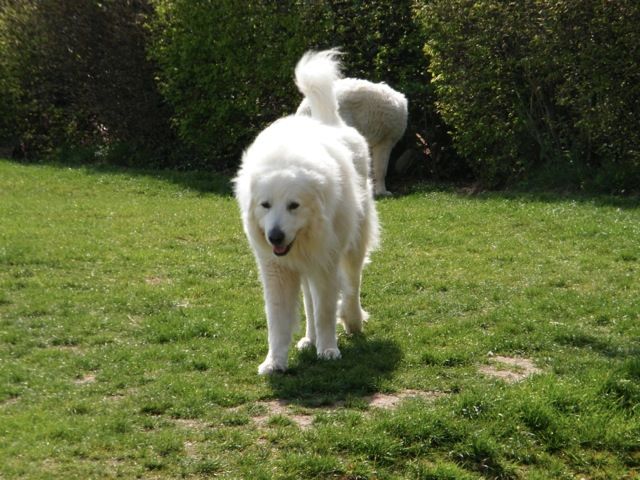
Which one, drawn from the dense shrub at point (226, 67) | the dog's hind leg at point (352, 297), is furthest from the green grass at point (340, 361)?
the dense shrub at point (226, 67)

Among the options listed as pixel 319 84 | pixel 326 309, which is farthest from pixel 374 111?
pixel 326 309

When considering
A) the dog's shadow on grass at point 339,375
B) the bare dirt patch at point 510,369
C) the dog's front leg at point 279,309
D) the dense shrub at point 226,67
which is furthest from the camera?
the dense shrub at point 226,67

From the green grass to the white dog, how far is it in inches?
106

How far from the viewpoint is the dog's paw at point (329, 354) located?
640cm

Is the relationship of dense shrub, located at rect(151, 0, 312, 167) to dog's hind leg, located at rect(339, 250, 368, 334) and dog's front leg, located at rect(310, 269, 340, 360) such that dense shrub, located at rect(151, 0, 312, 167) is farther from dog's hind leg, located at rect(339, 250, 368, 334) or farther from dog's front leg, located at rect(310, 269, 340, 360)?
dog's front leg, located at rect(310, 269, 340, 360)

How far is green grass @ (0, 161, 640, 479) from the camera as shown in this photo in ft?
16.6

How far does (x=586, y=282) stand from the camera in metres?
8.24

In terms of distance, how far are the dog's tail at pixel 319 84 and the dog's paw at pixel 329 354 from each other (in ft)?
6.51

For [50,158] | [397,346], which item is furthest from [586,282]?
[50,158]

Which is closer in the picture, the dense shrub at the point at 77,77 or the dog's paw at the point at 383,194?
the dog's paw at the point at 383,194

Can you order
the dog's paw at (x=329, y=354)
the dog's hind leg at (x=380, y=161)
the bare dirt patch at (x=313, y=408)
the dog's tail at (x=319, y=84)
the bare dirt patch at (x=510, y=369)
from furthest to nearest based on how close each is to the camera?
the dog's hind leg at (x=380, y=161)
the dog's tail at (x=319, y=84)
the dog's paw at (x=329, y=354)
the bare dirt patch at (x=510, y=369)
the bare dirt patch at (x=313, y=408)

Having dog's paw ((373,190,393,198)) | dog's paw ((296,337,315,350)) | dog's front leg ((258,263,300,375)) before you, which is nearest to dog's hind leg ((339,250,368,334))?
dog's paw ((296,337,315,350))

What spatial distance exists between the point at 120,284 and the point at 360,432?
4.00 m

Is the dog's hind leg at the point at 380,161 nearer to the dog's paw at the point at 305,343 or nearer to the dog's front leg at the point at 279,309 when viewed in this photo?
the dog's paw at the point at 305,343
